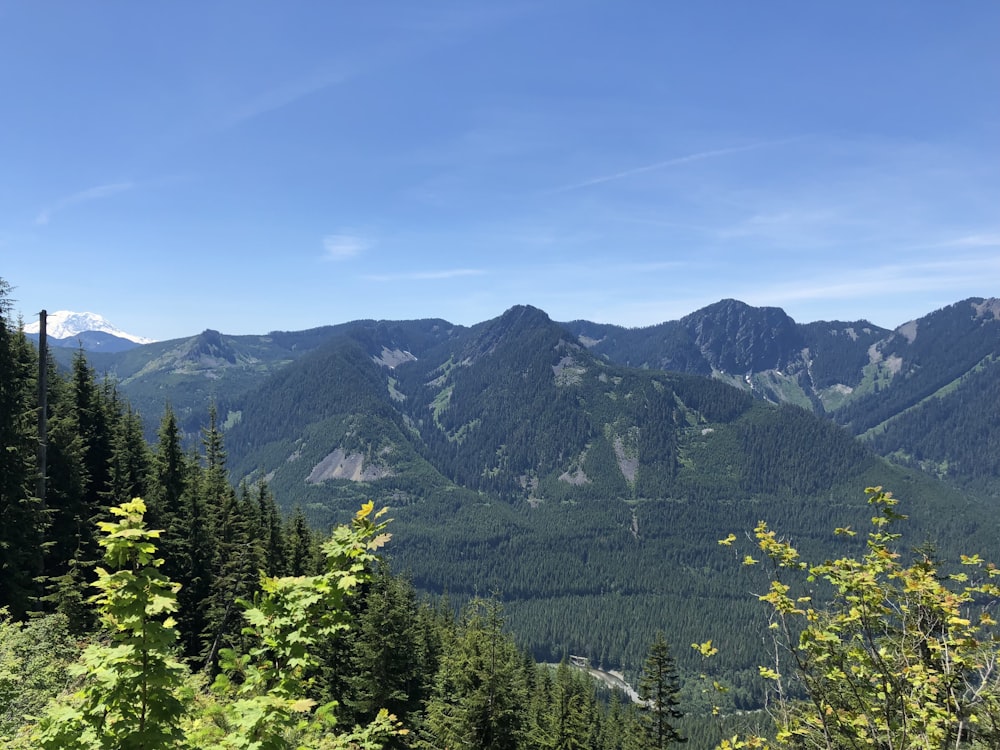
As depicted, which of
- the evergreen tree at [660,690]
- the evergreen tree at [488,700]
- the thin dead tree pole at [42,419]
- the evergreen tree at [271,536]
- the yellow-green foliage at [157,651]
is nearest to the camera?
the yellow-green foliage at [157,651]

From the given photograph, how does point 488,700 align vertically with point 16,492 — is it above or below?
below

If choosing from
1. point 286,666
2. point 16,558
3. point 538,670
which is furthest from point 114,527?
point 538,670

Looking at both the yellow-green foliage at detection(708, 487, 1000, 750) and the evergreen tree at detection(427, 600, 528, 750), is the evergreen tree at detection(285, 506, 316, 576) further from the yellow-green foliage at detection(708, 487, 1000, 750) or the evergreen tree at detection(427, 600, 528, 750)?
the yellow-green foliage at detection(708, 487, 1000, 750)

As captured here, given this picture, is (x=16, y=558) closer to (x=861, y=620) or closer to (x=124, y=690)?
(x=124, y=690)

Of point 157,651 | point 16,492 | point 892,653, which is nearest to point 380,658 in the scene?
point 16,492

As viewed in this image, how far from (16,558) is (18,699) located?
21.6 metres

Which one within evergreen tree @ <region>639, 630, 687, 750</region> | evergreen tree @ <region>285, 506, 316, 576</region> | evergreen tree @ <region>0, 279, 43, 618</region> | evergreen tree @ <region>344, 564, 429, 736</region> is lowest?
evergreen tree @ <region>639, 630, 687, 750</region>

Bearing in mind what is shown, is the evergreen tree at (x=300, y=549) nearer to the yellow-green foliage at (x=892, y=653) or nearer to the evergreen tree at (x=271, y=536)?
the evergreen tree at (x=271, y=536)

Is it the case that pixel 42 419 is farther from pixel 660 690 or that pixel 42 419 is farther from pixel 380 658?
pixel 660 690

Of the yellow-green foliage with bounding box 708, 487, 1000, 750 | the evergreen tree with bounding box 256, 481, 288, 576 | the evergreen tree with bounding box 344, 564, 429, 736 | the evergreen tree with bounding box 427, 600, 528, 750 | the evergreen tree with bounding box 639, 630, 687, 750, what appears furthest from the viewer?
the evergreen tree with bounding box 256, 481, 288, 576

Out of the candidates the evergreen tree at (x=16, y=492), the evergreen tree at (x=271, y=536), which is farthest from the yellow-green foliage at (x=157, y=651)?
the evergreen tree at (x=271, y=536)

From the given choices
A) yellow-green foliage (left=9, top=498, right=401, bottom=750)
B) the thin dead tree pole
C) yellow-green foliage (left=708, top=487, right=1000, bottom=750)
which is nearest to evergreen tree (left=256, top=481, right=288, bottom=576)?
the thin dead tree pole

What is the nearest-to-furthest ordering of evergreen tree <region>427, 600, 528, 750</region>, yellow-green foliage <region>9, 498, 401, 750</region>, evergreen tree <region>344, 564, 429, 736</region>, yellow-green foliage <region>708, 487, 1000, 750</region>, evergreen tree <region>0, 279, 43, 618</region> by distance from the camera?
yellow-green foliage <region>9, 498, 401, 750</region>, yellow-green foliage <region>708, 487, 1000, 750</region>, evergreen tree <region>427, 600, 528, 750</region>, evergreen tree <region>0, 279, 43, 618</region>, evergreen tree <region>344, 564, 429, 736</region>

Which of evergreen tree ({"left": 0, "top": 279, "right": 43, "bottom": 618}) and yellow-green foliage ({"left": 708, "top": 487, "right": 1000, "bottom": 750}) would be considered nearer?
yellow-green foliage ({"left": 708, "top": 487, "right": 1000, "bottom": 750})
